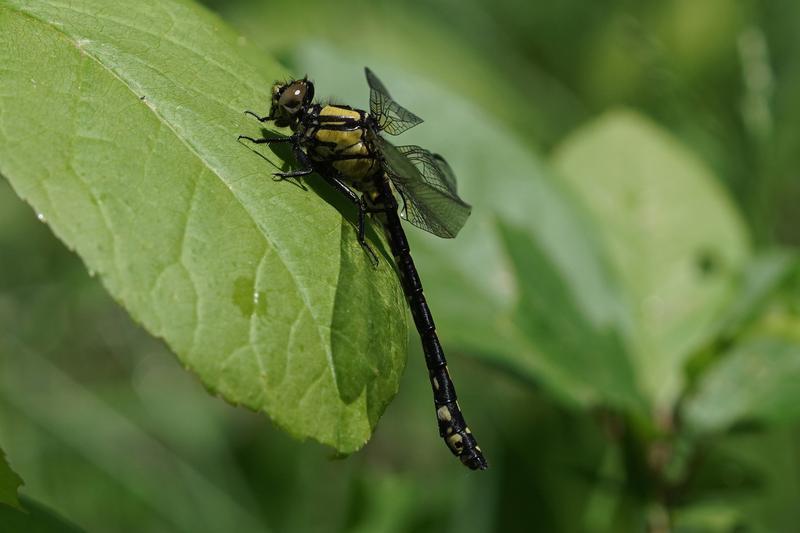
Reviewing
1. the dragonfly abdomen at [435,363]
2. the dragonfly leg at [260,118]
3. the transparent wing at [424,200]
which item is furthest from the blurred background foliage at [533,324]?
the dragonfly leg at [260,118]

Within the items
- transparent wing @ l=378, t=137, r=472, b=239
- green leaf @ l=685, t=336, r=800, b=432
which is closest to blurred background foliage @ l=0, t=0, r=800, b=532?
green leaf @ l=685, t=336, r=800, b=432

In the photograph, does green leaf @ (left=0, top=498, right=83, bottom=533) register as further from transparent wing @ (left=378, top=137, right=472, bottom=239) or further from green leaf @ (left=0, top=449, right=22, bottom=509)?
transparent wing @ (left=378, top=137, right=472, bottom=239)

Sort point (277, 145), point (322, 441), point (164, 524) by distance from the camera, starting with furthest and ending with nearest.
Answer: point (164, 524), point (277, 145), point (322, 441)

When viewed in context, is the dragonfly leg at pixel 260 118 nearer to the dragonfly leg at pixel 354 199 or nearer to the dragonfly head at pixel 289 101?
the dragonfly head at pixel 289 101

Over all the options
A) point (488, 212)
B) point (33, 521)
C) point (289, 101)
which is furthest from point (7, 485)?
point (488, 212)

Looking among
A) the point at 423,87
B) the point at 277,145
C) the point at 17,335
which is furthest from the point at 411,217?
the point at 17,335

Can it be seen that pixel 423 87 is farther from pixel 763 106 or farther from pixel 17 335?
pixel 17 335
